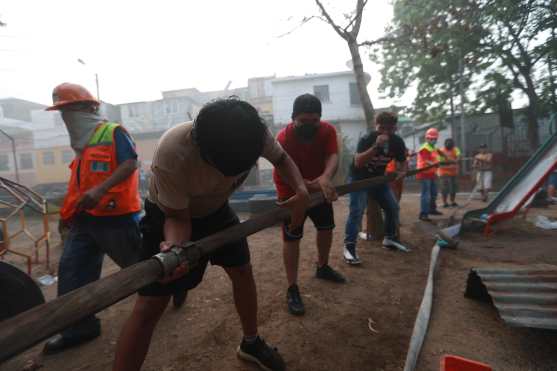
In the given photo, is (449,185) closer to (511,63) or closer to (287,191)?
(287,191)

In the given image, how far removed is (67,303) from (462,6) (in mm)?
13861

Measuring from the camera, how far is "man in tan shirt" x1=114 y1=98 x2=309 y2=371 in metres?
1.31

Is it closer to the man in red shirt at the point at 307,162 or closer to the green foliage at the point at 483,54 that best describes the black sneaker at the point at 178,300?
the man in red shirt at the point at 307,162

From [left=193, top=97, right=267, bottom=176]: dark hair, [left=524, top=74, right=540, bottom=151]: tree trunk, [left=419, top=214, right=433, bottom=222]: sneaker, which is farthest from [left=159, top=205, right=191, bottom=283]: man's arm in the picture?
[left=524, top=74, right=540, bottom=151]: tree trunk

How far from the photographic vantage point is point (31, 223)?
1015 centimetres

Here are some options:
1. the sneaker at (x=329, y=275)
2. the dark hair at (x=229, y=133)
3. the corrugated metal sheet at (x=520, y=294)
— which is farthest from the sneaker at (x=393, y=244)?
the dark hair at (x=229, y=133)

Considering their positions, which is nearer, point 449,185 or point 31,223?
point 449,185

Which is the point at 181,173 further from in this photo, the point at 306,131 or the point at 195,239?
the point at 306,131

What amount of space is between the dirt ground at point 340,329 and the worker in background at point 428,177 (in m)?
2.68

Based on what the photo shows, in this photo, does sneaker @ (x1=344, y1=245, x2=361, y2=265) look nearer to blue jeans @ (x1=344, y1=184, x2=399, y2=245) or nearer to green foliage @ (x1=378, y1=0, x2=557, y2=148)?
blue jeans @ (x1=344, y1=184, x2=399, y2=245)

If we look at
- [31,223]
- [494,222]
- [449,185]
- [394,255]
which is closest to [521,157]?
[449,185]

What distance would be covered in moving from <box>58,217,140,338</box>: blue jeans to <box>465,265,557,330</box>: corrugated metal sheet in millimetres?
2732

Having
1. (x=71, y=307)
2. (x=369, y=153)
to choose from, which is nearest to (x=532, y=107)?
(x=369, y=153)

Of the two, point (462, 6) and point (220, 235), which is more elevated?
point (462, 6)
